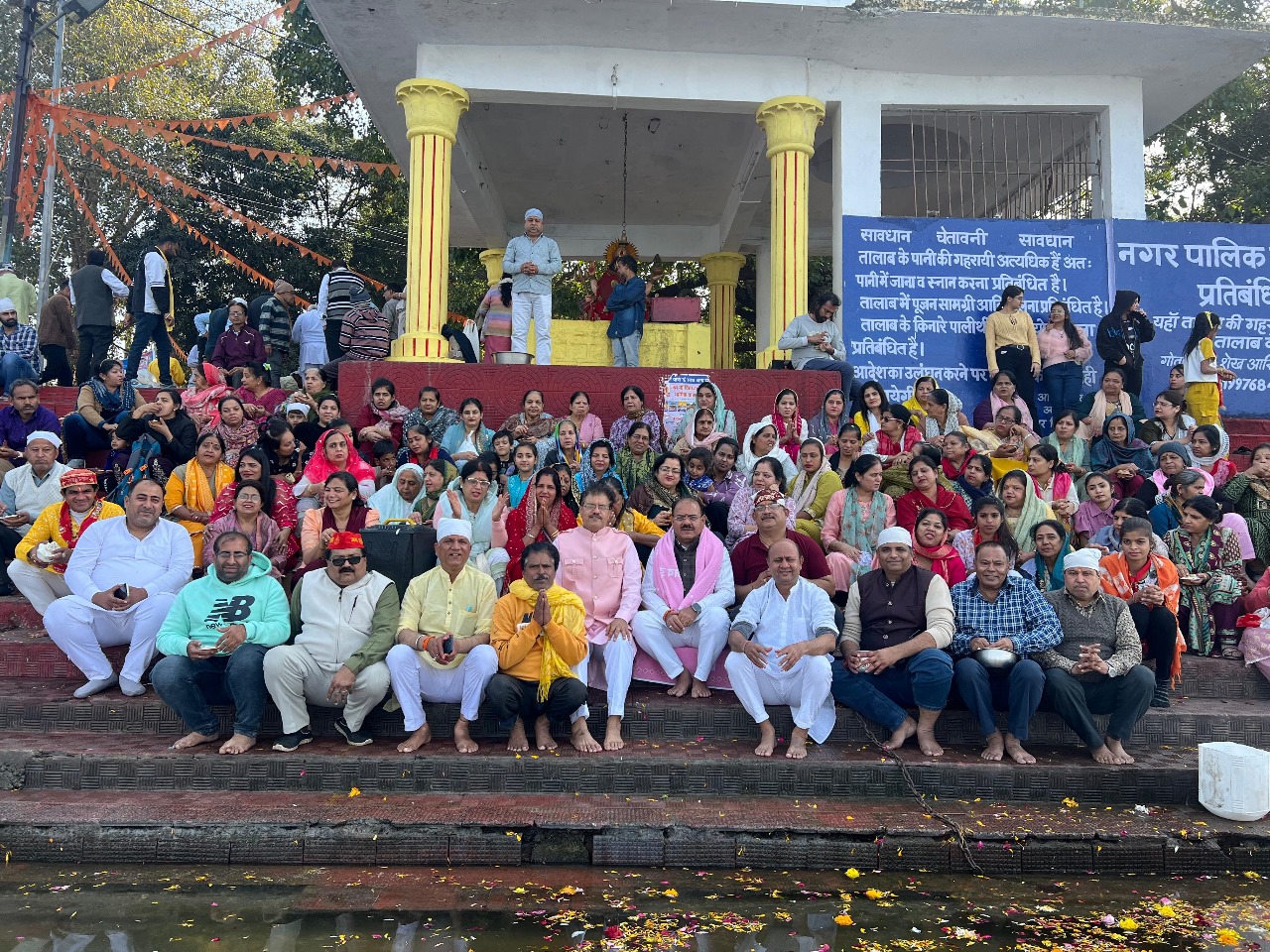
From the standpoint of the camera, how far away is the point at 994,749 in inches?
207

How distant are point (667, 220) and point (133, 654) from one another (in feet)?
38.2

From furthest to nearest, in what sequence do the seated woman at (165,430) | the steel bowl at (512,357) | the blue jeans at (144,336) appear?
the blue jeans at (144,336)
the steel bowl at (512,357)
the seated woman at (165,430)

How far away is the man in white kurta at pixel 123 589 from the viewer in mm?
5754

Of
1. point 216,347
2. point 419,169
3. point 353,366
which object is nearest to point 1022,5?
point 419,169

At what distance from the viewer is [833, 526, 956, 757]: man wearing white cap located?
5.31 metres

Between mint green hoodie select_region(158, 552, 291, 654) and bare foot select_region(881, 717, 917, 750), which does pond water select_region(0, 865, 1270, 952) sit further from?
mint green hoodie select_region(158, 552, 291, 654)

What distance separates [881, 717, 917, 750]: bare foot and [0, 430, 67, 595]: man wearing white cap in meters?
5.90

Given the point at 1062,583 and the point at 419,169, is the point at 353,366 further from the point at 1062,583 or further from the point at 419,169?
the point at 1062,583

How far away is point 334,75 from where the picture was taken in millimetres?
18000

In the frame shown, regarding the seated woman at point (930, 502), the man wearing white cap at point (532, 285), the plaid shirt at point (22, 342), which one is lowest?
the seated woman at point (930, 502)

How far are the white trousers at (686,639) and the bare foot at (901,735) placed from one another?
1.03 m

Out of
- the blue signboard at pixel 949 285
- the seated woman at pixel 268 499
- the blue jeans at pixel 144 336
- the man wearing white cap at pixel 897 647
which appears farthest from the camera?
the blue jeans at pixel 144 336

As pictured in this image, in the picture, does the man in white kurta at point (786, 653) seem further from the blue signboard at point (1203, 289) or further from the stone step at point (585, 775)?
the blue signboard at point (1203, 289)

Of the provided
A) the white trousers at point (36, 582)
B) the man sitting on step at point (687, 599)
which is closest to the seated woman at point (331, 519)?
the white trousers at point (36, 582)
